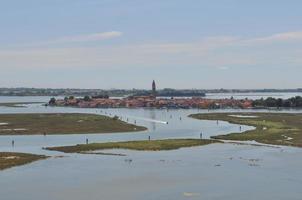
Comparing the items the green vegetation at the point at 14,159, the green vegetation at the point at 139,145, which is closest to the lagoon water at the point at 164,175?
the green vegetation at the point at 14,159

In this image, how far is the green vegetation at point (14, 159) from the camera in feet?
150

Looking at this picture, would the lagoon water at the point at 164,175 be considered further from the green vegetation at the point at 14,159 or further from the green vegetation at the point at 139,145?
the green vegetation at the point at 139,145

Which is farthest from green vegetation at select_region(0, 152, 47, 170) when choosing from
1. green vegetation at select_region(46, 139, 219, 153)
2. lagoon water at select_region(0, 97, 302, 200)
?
green vegetation at select_region(46, 139, 219, 153)

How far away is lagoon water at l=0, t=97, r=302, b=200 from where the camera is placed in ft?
112

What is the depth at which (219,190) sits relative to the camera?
3525 centimetres

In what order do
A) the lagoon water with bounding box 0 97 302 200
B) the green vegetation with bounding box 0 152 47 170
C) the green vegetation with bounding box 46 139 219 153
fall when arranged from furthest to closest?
1. the green vegetation with bounding box 46 139 219 153
2. the green vegetation with bounding box 0 152 47 170
3. the lagoon water with bounding box 0 97 302 200

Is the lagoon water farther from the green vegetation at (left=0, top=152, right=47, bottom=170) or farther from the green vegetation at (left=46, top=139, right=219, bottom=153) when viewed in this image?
the green vegetation at (left=46, top=139, right=219, bottom=153)

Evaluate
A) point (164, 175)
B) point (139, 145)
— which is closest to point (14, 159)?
point (164, 175)

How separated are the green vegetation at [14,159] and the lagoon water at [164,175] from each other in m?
1.26

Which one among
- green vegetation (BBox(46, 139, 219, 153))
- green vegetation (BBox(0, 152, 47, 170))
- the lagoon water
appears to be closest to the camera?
the lagoon water

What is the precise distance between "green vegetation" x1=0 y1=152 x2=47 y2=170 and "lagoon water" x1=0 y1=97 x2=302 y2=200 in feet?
4.12

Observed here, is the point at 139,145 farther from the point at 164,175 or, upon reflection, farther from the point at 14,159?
the point at 164,175

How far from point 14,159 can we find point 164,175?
15.1m

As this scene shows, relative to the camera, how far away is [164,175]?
41.0 meters
